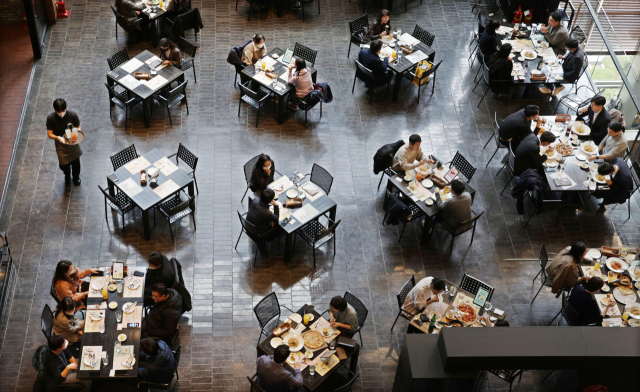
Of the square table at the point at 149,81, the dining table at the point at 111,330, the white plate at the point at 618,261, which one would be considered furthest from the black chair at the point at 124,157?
the white plate at the point at 618,261

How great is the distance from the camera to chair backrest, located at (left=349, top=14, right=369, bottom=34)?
52.3 feet

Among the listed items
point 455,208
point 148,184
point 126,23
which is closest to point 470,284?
point 455,208

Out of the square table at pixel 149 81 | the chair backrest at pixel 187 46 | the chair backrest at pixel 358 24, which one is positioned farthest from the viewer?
the chair backrest at pixel 358 24

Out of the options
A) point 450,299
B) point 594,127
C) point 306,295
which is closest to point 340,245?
point 306,295

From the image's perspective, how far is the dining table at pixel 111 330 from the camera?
968cm

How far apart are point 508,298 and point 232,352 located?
189 inches

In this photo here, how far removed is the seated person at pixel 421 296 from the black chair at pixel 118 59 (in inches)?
314

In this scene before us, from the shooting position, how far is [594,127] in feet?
45.5

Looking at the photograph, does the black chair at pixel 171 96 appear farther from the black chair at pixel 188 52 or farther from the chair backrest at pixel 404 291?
the chair backrest at pixel 404 291

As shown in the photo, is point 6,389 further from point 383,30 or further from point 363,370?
point 383,30

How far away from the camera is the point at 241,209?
42.5 feet

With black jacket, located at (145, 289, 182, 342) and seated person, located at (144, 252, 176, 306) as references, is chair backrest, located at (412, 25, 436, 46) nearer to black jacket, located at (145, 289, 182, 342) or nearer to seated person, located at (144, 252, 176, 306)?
seated person, located at (144, 252, 176, 306)

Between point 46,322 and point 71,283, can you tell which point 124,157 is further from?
point 46,322

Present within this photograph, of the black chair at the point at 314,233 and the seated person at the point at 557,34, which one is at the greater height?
the seated person at the point at 557,34
